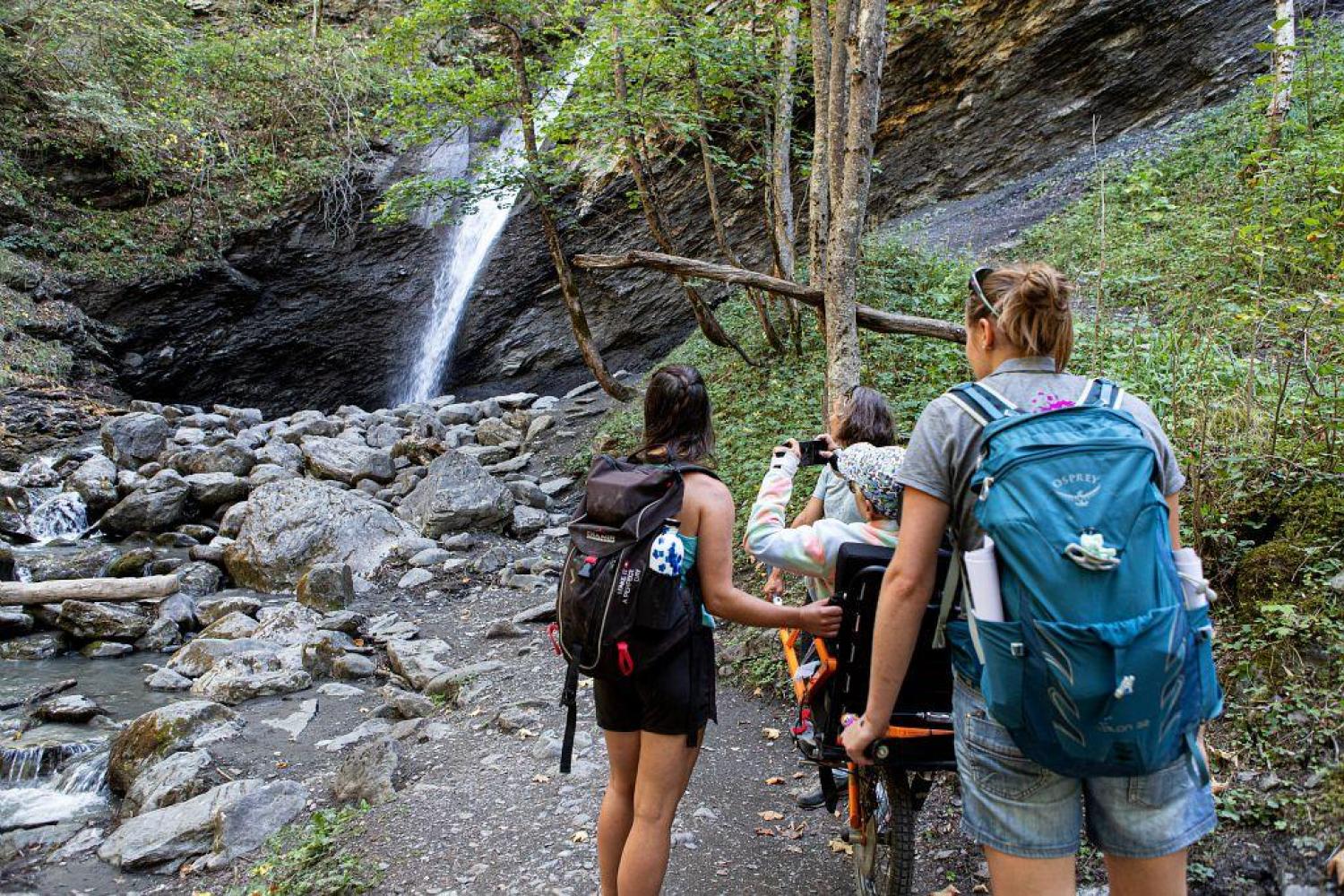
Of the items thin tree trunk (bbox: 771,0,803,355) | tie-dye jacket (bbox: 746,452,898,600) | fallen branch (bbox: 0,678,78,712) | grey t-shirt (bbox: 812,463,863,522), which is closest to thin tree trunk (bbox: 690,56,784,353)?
thin tree trunk (bbox: 771,0,803,355)

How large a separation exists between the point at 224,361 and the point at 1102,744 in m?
19.4

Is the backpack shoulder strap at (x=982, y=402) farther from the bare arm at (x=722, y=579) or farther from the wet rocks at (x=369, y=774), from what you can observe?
the wet rocks at (x=369, y=774)

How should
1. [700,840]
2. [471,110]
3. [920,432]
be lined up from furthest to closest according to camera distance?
[471,110]
[700,840]
[920,432]

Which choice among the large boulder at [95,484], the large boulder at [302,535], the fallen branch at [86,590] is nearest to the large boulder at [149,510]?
the large boulder at [95,484]

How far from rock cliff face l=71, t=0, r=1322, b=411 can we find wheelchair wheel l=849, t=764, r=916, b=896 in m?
12.3

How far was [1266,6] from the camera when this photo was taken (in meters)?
12.4

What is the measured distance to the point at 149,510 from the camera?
1070cm

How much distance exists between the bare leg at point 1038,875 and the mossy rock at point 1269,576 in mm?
2323

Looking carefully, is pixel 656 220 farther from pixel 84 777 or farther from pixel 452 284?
pixel 452 284

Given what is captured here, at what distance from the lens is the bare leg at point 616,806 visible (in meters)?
2.49

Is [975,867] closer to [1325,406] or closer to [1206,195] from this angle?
[1325,406]

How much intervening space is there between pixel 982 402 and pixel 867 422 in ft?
4.82

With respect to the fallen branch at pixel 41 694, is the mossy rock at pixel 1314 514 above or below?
above

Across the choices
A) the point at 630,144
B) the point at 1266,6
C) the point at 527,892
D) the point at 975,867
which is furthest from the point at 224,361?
the point at 1266,6
